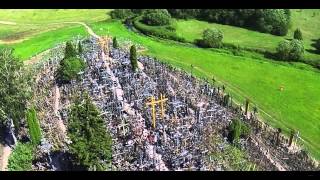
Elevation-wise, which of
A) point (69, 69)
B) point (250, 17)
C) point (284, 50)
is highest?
point (250, 17)

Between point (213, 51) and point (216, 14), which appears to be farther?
point (216, 14)

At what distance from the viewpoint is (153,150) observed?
45625mm

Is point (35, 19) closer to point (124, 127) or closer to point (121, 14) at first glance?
point (121, 14)

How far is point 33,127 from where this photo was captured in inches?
1837

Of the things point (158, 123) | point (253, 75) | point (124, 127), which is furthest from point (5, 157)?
point (253, 75)

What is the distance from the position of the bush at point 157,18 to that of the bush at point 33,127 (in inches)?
1878

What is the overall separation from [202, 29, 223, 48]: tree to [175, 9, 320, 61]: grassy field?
2.71 metres

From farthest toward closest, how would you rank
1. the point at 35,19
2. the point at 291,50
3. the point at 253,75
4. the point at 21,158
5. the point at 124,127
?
1. the point at 35,19
2. the point at 291,50
3. the point at 253,75
4. the point at 124,127
5. the point at 21,158

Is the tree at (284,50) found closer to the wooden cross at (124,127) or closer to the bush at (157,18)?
the bush at (157,18)

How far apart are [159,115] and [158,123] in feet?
6.07
